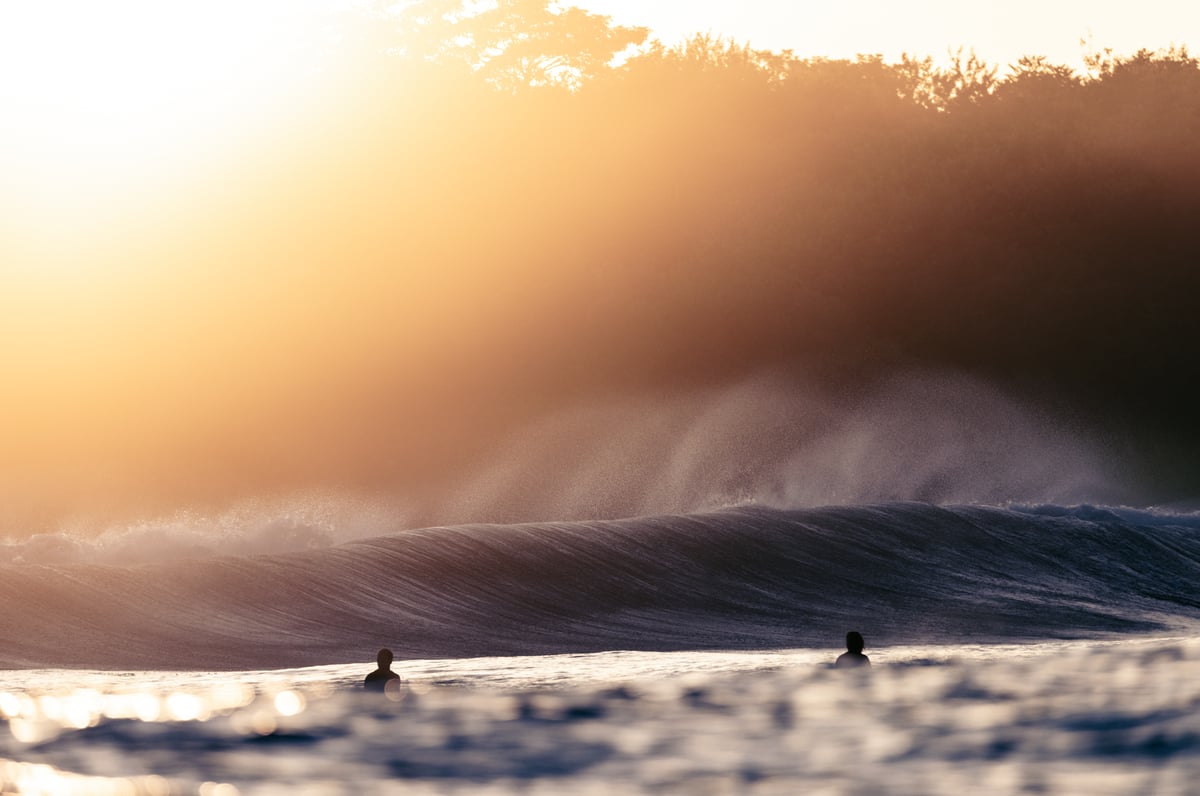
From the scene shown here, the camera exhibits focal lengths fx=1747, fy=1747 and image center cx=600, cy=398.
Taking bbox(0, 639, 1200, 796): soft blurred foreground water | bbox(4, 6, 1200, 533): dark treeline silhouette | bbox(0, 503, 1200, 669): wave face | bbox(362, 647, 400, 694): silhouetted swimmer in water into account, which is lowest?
bbox(0, 639, 1200, 796): soft blurred foreground water

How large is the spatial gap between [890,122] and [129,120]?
79.3 ft

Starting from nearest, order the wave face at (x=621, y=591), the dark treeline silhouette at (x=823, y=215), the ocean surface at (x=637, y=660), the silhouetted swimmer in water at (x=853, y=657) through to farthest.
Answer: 1. the ocean surface at (x=637, y=660)
2. the silhouetted swimmer in water at (x=853, y=657)
3. the wave face at (x=621, y=591)
4. the dark treeline silhouette at (x=823, y=215)

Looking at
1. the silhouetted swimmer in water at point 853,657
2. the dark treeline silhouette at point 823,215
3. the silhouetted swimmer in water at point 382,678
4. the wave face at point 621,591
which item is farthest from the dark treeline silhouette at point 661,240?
the silhouetted swimmer in water at point 382,678

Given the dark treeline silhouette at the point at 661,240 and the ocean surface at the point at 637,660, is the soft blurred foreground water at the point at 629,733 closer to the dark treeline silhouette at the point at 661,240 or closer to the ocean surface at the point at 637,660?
the ocean surface at the point at 637,660

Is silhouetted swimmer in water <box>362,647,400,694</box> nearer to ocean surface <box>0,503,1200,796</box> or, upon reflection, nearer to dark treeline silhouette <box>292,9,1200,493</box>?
ocean surface <box>0,503,1200,796</box>

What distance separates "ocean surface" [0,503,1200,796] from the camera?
7633mm

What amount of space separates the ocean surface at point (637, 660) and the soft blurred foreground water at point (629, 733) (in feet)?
0.10

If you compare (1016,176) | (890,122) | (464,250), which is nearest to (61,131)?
(464,250)

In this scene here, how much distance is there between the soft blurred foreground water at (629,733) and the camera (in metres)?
7.26

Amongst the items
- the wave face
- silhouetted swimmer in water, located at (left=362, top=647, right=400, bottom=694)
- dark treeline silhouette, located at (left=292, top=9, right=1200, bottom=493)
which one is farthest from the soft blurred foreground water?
dark treeline silhouette, located at (left=292, top=9, right=1200, bottom=493)

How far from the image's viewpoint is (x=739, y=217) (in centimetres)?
5466

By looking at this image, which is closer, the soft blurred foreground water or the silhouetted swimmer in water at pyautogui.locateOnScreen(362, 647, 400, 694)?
the soft blurred foreground water

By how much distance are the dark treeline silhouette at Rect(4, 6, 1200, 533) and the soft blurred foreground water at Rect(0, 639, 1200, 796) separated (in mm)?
34320

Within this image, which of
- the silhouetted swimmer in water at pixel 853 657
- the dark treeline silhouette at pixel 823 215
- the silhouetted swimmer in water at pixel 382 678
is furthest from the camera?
the dark treeline silhouette at pixel 823 215
